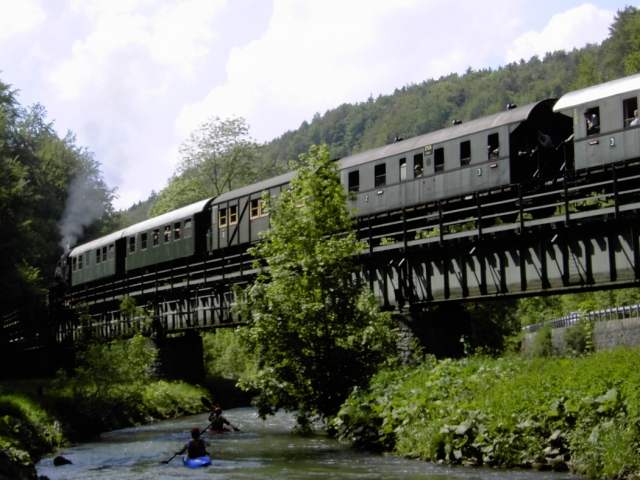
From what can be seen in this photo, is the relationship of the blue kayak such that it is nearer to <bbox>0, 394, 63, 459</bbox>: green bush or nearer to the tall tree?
<bbox>0, 394, 63, 459</bbox>: green bush

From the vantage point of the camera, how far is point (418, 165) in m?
32.8

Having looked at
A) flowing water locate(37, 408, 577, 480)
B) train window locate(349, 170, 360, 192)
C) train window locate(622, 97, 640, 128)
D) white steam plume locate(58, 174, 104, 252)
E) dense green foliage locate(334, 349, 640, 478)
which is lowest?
flowing water locate(37, 408, 577, 480)

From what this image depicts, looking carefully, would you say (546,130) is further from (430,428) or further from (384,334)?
(430,428)

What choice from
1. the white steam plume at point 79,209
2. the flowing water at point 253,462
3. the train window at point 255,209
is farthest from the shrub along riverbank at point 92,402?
the white steam plume at point 79,209

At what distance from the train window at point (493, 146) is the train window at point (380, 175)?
4544mm

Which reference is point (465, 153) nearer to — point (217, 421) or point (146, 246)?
point (217, 421)

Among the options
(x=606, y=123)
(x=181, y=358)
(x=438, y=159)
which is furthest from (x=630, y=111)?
(x=181, y=358)

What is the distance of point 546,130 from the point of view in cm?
3042

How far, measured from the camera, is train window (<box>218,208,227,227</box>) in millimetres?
43125

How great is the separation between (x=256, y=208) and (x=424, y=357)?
47.0 ft

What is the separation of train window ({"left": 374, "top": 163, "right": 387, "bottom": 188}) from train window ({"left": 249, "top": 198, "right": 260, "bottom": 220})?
746 centimetres

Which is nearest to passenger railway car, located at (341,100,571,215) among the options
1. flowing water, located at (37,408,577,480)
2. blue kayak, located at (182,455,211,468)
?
flowing water, located at (37,408,577,480)

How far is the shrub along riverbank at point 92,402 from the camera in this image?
96.5 feet

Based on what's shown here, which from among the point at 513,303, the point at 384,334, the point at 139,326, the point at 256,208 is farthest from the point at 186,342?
the point at 384,334
